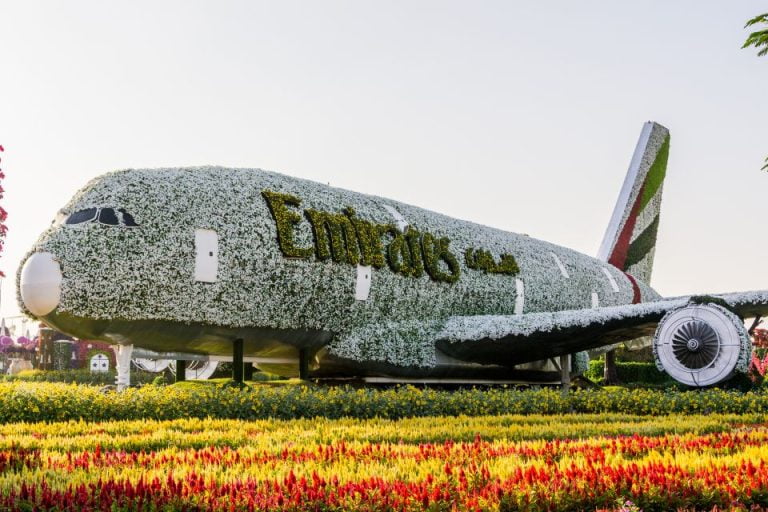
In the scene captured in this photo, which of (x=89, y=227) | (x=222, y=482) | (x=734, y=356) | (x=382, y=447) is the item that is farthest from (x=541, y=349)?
(x=222, y=482)

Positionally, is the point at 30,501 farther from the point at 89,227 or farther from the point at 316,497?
the point at 89,227

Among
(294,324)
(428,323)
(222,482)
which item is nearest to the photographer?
(222,482)

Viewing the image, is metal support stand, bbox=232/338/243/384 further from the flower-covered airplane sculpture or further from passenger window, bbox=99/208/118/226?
passenger window, bbox=99/208/118/226

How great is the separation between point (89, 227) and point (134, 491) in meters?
9.93

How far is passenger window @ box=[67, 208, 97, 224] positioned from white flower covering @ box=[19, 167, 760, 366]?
121 millimetres

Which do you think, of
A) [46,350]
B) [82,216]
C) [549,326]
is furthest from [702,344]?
[46,350]

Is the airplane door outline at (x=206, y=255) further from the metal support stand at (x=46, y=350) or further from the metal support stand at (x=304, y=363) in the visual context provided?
the metal support stand at (x=46, y=350)

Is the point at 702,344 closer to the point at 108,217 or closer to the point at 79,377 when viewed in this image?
the point at 108,217

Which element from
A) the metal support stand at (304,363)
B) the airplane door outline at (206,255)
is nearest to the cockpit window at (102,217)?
the airplane door outline at (206,255)

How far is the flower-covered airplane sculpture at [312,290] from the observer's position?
1452 centimetres

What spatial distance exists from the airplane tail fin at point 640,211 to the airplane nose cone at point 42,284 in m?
20.7

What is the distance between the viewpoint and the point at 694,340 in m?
17.0

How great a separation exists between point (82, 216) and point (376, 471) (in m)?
10.1

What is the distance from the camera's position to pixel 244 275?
51.7 feet
